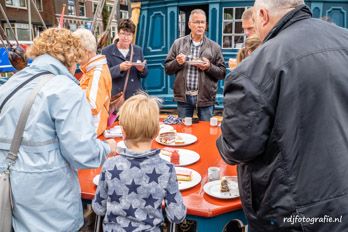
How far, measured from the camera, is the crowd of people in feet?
4.30

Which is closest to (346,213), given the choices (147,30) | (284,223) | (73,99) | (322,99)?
(284,223)

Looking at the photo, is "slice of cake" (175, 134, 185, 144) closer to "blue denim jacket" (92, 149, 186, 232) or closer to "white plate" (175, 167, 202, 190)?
"white plate" (175, 167, 202, 190)

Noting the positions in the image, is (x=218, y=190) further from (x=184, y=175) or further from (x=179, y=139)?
(x=179, y=139)

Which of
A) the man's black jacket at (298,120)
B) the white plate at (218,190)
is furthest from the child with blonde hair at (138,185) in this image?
the man's black jacket at (298,120)

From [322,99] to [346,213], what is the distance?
0.51 m

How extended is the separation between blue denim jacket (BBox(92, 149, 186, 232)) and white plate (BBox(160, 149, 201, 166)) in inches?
26.3

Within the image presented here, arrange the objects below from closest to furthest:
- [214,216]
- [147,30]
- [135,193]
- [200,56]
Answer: [135,193] < [214,216] < [200,56] < [147,30]

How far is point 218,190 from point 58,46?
4.01 ft

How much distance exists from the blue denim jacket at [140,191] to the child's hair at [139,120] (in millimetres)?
90

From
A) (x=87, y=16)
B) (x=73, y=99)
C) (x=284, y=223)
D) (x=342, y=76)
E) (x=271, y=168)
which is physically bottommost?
(x=284, y=223)

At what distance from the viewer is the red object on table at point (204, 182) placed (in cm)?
167

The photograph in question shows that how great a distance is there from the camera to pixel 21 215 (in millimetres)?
1596

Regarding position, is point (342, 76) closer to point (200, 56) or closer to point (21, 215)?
point (21, 215)

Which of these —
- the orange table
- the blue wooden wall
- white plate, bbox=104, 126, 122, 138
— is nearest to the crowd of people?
the orange table
